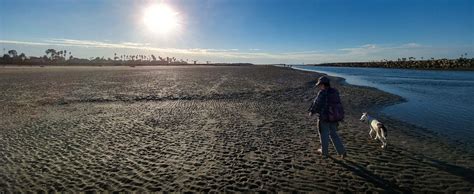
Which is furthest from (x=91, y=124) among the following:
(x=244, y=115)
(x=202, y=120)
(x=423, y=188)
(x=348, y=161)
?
(x=423, y=188)

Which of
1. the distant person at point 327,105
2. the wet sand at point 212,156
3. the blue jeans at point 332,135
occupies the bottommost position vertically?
the wet sand at point 212,156

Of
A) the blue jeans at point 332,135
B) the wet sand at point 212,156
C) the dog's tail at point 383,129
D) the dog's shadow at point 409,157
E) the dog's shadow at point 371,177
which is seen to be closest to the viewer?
the dog's shadow at point 371,177

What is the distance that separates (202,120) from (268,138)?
3850 millimetres

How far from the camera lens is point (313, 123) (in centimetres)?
1137

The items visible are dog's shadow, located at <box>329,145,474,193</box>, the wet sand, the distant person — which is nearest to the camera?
dog's shadow, located at <box>329,145,474,193</box>

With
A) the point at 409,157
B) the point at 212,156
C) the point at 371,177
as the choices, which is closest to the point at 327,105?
the point at 371,177

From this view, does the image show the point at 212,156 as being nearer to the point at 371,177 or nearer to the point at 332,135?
the point at 332,135

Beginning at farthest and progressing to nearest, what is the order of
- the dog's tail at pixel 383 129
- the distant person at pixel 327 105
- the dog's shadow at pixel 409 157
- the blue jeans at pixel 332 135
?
1. the dog's tail at pixel 383 129
2. the blue jeans at pixel 332 135
3. the distant person at pixel 327 105
4. the dog's shadow at pixel 409 157

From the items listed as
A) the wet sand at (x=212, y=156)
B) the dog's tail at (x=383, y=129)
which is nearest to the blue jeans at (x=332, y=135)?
the wet sand at (x=212, y=156)

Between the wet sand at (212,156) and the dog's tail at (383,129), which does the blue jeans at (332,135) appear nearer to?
the wet sand at (212,156)

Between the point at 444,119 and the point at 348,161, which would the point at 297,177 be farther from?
the point at 444,119

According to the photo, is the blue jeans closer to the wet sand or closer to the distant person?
the distant person

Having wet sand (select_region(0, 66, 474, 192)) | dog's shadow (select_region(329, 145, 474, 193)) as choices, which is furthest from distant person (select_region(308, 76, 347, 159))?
wet sand (select_region(0, 66, 474, 192))

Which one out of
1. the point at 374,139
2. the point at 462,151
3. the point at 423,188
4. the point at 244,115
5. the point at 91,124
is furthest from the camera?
the point at 244,115
